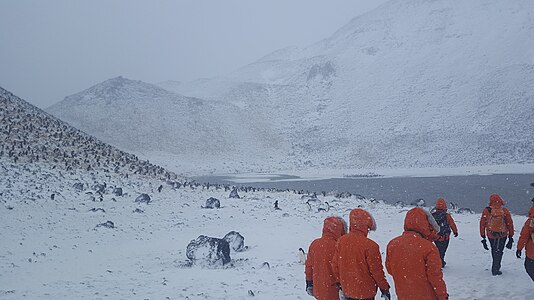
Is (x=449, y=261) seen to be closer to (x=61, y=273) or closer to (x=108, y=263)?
(x=108, y=263)

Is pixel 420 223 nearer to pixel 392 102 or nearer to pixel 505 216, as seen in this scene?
pixel 505 216

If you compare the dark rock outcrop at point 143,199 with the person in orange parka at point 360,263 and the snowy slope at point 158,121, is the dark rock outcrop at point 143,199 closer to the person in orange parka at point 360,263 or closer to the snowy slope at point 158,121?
the person in orange parka at point 360,263

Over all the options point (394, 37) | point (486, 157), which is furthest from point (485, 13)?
point (486, 157)

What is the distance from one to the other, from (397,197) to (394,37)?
10254cm

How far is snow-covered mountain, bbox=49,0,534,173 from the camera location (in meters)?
79.8

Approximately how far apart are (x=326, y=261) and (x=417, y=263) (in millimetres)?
1308

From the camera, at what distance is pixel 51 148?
28.2 metres

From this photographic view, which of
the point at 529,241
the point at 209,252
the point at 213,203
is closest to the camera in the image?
the point at 529,241

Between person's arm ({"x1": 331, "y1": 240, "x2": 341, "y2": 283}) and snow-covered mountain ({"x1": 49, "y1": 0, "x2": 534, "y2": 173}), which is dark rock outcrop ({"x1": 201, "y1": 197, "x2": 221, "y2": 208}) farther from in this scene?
snow-covered mountain ({"x1": 49, "y1": 0, "x2": 534, "y2": 173})

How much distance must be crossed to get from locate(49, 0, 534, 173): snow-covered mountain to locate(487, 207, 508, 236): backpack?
6400cm

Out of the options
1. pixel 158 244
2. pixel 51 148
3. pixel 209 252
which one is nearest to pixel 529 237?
pixel 209 252

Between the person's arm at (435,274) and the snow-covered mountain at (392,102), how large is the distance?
70.0m

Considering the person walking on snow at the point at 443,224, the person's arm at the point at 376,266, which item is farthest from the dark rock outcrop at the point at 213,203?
the person's arm at the point at 376,266

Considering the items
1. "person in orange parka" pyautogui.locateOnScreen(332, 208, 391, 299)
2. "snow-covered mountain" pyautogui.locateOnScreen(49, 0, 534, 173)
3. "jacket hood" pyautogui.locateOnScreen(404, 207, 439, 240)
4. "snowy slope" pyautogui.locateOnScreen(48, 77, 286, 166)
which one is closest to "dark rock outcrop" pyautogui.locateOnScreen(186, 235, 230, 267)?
"person in orange parka" pyautogui.locateOnScreen(332, 208, 391, 299)
